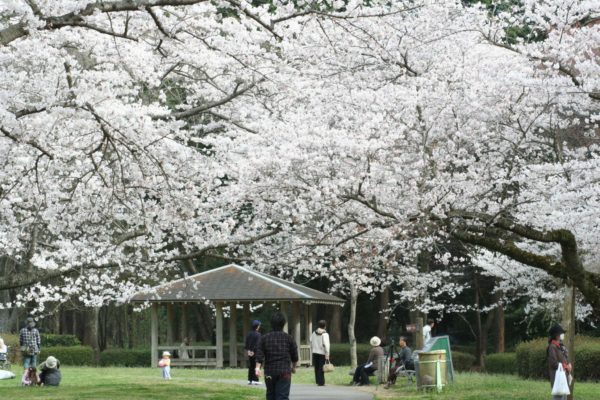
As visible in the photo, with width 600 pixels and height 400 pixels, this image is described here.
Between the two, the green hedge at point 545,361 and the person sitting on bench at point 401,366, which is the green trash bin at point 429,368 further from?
the green hedge at point 545,361

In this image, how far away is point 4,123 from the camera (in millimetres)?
9680

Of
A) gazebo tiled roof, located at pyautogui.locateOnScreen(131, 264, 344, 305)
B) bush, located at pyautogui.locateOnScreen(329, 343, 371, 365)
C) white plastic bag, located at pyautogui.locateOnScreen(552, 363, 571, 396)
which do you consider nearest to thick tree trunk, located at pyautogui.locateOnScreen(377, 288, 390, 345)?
bush, located at pyautogui.locateOnScreen(329, 343, 371, 365)

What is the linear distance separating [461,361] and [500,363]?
2.74 metres

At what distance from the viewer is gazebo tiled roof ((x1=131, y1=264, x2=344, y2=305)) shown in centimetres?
3075

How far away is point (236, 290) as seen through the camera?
1252 inches

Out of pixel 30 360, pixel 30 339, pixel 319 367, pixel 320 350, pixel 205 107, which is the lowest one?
pixel 319 367

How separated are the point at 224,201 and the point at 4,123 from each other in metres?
6.33

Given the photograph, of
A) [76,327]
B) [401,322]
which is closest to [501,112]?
[401,322]

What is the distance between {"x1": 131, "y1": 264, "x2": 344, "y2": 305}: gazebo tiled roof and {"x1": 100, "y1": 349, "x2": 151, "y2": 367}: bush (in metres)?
4.30

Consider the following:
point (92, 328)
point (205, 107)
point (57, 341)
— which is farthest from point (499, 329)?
point (205, 107)

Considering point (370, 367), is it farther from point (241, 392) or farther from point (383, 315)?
point (383, 315)

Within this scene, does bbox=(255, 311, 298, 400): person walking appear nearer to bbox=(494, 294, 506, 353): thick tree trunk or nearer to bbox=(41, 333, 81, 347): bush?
bbox=(494, 294, 506, 353): thick tree trunk

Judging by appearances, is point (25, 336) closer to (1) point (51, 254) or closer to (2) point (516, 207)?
(1) point (51, 254)

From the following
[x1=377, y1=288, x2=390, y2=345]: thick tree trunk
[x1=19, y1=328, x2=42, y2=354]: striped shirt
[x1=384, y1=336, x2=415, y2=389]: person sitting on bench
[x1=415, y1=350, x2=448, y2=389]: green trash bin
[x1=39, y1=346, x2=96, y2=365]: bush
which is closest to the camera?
[x1=415, y1=350, x2=448, y2=389]: green trash bin
